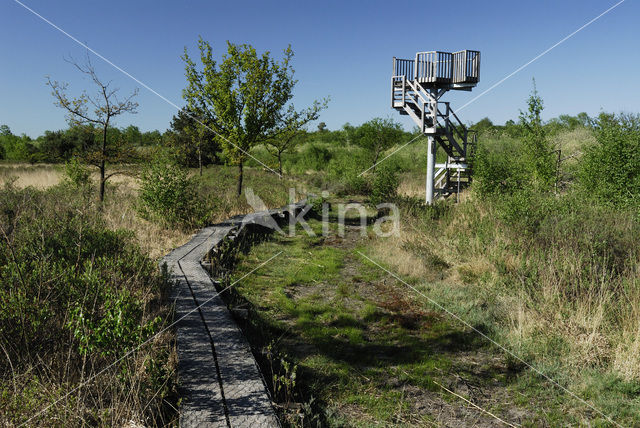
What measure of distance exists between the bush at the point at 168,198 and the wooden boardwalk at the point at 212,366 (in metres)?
4.08

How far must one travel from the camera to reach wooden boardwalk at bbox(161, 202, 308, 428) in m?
3.44

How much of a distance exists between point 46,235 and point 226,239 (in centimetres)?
417

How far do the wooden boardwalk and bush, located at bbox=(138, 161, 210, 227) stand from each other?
4076 mm

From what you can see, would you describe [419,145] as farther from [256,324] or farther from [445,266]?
[256,324]

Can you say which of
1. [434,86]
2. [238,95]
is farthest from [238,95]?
[434,86]

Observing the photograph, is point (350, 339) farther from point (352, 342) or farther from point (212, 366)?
point (212, 366)

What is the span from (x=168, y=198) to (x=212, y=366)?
24.5ft

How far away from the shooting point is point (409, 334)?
6.37 metres

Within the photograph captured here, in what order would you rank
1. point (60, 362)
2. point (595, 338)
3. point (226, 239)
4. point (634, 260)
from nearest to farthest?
point (60, 362) < point (595, 338) < point (634, 260) < point (226, 239)

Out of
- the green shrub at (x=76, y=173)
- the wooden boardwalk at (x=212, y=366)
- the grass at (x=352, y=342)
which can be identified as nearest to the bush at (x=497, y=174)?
the grass at (x=352, y=342)

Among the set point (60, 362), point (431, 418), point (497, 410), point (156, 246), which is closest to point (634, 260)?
point (497, 410)

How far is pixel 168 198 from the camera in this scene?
35.7ft

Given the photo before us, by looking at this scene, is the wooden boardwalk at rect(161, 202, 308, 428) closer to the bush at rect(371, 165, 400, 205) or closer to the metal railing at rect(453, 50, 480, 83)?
the bush at rect(371, 165, 400, 205)

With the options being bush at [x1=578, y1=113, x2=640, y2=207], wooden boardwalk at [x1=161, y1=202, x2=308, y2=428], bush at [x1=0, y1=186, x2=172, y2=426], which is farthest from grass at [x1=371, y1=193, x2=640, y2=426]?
bush at [x1=0, y1=186, x2=172, y2=426]
